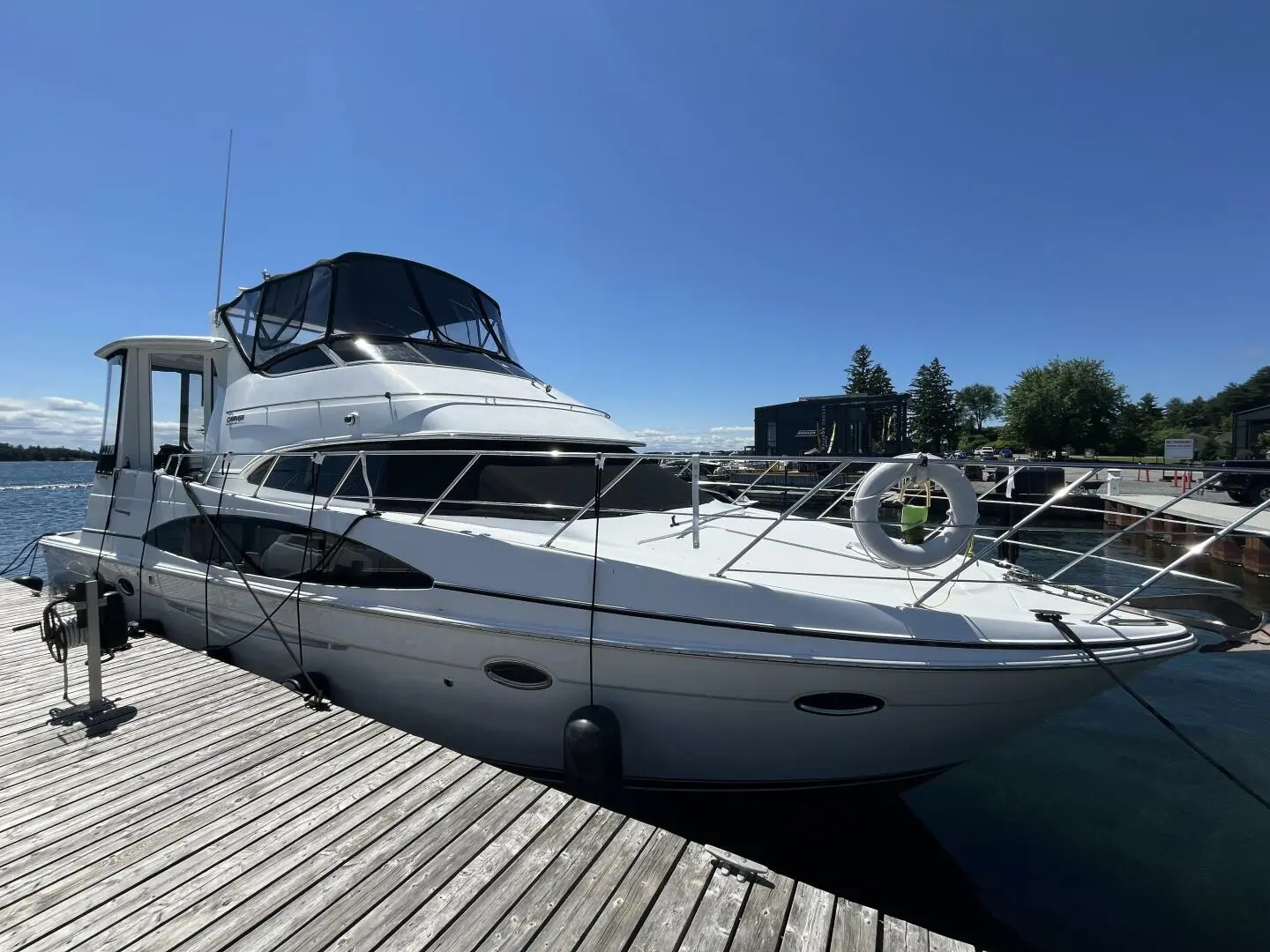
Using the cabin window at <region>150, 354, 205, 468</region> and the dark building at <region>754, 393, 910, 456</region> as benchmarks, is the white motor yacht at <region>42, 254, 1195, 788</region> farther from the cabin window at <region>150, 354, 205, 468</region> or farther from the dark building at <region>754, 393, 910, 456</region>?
the dark building at <region>754, 393, 910, 456</region>

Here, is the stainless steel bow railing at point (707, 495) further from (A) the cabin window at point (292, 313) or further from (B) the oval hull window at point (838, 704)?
(A) the cabin window at point (292, 313)

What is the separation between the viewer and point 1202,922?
3521 millimetres

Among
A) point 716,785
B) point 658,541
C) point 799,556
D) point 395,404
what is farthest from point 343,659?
point 799,556

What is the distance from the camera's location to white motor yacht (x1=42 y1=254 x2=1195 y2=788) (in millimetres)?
3412

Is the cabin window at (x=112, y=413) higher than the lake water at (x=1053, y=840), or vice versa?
the cabin window at (x=112, y=413)

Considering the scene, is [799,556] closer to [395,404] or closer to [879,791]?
[879,791]

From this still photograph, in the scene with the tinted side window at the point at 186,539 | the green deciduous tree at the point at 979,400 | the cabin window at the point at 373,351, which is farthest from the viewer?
the green deciduous tree at the point at 979,400

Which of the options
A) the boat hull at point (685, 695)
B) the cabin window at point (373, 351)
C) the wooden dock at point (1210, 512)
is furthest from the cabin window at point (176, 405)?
the wooden dock at point (1210, 512)

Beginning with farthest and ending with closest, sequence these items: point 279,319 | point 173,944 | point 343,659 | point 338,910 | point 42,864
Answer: point 279,319 → point 343,659 → point 42,864 → point 338,910 → point 173,944

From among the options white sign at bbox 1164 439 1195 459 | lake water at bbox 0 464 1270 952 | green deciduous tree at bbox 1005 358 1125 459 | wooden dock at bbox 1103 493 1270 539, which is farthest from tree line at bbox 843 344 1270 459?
lake water at bbox 0 464 1270 952

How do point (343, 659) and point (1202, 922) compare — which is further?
point (343, 659)

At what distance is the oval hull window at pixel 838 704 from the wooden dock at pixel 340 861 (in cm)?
105

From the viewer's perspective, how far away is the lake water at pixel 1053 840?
358 centimetres

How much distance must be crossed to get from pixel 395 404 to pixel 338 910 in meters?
3.69
